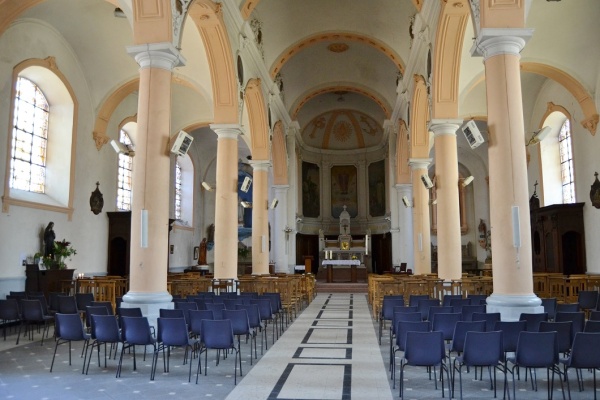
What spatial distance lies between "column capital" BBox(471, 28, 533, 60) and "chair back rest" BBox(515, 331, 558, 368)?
5.85m

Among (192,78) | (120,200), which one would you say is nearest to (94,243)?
(120,200)

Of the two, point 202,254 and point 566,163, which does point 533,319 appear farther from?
point 202,254

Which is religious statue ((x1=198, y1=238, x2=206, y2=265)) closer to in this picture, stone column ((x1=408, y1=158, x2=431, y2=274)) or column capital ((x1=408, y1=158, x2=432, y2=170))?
stone column ((x1=408, y1=158, x2=431, y2=274))

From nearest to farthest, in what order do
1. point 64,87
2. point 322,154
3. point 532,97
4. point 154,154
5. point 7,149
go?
1. point 154,154
2. point 7,149
3. point 64,87
4. point 532,97
5. point 322,154

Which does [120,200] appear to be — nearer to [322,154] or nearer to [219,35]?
[219,35]

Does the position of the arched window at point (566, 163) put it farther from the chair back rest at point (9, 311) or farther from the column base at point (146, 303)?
the chair back rest at point (9, 311)

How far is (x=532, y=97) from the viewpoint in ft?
72.4

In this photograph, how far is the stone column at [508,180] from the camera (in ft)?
29.2

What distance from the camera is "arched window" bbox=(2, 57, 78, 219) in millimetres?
14688

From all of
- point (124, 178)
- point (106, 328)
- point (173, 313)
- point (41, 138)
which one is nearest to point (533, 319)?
point (173, 313)

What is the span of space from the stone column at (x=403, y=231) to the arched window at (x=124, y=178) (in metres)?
13.2

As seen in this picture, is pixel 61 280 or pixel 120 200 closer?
pixel 61 280

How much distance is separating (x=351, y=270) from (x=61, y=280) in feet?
50.5

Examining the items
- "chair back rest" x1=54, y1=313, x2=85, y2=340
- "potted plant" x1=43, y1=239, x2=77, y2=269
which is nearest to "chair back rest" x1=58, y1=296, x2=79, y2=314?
"chair back rest" x1=54, y1=313, x2=85, y2=340
